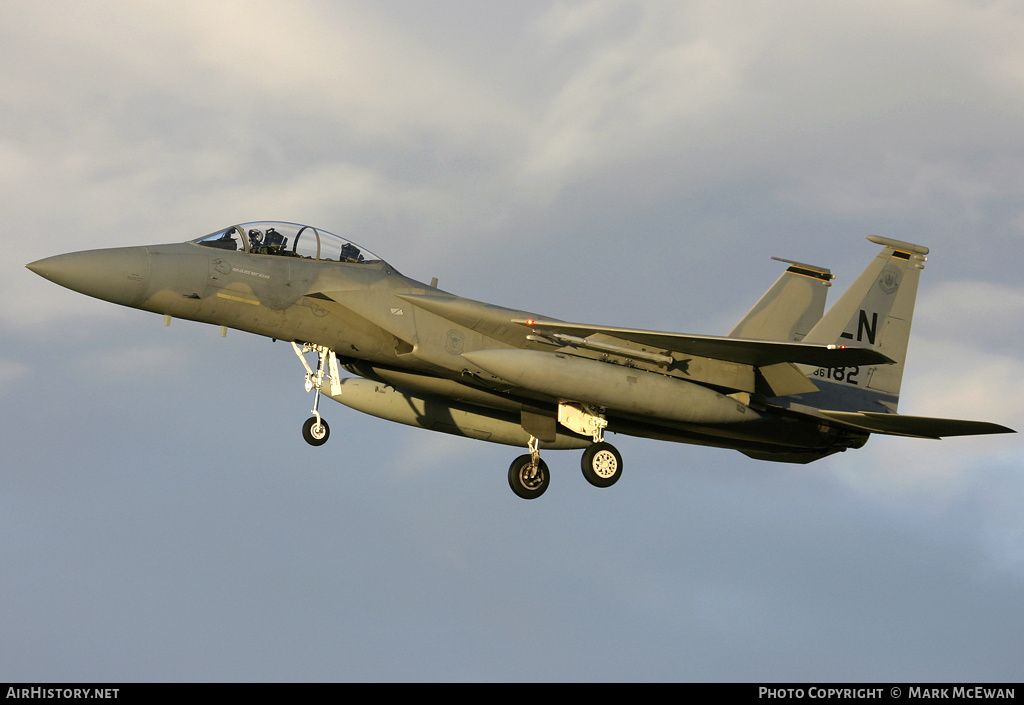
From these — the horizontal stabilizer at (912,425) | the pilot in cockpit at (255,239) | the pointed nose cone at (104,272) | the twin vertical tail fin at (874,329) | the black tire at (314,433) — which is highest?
the twin vertical tail fin at (874,329)

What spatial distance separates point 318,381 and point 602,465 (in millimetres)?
4815

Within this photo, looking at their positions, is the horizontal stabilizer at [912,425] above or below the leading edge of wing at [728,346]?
below

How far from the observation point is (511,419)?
21.1 metres

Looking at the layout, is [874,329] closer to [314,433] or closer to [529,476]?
[529,476]

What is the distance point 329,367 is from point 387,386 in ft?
9.37

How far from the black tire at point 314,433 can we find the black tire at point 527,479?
161 inches

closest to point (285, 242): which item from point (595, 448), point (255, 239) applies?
point (255, 239)

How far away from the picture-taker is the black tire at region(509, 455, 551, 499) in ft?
66.8

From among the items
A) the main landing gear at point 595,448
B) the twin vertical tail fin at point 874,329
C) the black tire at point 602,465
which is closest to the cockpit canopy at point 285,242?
the main landing gear at point 595,448

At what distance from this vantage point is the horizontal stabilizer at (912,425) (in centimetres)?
1816

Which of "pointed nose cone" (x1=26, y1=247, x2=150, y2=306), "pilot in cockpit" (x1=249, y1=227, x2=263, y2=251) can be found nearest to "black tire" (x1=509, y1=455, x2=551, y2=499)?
"pilot in cockpit" (x1=249, y1=227, x2=263, y2=251)

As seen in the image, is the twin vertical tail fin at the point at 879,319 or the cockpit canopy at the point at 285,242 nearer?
the cockpit canopy at the point at 285,242

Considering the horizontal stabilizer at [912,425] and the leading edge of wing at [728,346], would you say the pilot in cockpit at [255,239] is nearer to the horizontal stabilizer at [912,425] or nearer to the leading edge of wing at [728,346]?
the leading edge of wing at [728,346]

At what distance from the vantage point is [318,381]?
17641 millimetres
